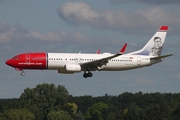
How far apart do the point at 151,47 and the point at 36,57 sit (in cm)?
2075

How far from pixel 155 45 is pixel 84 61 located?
14550mm

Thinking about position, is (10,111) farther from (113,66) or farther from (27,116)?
(113,66)

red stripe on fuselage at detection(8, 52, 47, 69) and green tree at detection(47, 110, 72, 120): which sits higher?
red stripe on fuselage at detection(8, 52, 47, 69)

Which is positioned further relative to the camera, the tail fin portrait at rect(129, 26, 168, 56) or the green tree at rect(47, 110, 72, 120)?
the green tree at rect(47, 110, 72, 120)

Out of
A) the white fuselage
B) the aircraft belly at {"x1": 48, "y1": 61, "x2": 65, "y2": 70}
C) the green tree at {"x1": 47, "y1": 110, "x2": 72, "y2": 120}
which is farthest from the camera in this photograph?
the green tree at {"x1": 47, "y1": 110, "x2": 72, "y2": 120}

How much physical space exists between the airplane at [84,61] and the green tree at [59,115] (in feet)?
266

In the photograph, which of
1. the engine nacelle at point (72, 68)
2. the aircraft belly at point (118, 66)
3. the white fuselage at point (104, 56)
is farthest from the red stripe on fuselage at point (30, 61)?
the aircraft belly at point (118, 66)

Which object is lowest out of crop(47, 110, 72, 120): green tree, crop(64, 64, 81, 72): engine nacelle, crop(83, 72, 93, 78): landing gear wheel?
crop(47, 110, 72, 120): green tree

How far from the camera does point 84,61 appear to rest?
107 m

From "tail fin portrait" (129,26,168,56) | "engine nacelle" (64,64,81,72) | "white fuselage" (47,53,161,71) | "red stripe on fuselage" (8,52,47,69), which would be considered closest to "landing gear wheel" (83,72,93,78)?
"white fuselage" (47,53,161,71)

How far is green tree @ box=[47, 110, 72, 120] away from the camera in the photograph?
630 ft

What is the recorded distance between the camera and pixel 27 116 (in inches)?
6757

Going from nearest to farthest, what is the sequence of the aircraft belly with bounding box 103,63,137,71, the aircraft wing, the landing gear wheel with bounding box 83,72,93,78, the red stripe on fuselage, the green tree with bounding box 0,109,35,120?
the aircraft wing
the red stripe on fuselage
the aircraft belly with bounding box 103,63,137,71
the landing gear wheel with bounding box 83,72,93,78
the green tree with bounding box 0,109,35,120

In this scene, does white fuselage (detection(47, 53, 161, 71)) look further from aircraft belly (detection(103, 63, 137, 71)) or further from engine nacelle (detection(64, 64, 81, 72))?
engine nacelle (detection(64, 64, 81, 72))
